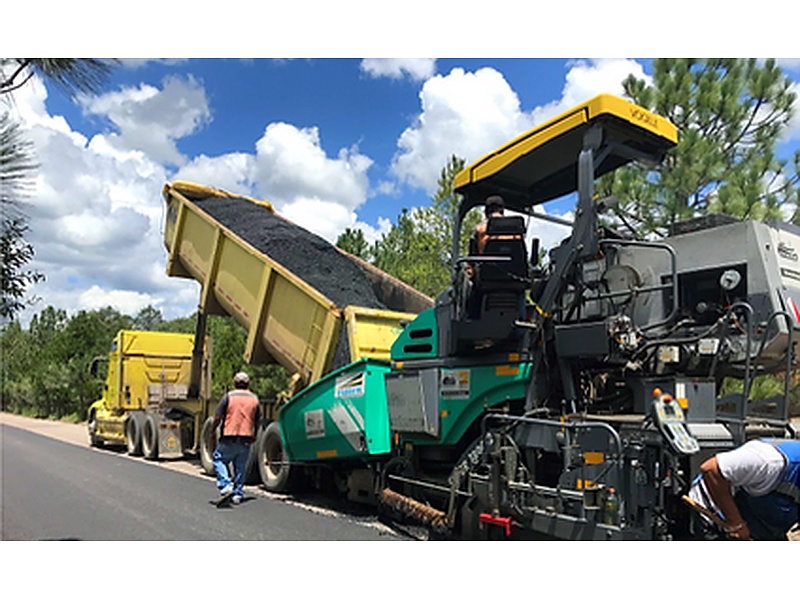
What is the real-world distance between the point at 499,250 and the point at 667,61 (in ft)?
23.1

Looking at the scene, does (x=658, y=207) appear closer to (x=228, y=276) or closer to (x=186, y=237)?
(x=228, y=276)

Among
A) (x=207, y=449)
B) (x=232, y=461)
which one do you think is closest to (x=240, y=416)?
(x=232, y=461)

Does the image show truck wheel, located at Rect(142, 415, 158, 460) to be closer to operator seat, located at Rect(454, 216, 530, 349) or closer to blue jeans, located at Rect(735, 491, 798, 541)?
operator seat, located at Rect(454, 216, 530, 349)

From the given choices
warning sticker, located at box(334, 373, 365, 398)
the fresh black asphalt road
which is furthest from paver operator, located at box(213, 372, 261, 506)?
warning sticker, located at box(334, 373, 365, 398)

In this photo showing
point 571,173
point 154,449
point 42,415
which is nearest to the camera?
point 571,173

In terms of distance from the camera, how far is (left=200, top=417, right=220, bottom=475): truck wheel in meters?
9.62

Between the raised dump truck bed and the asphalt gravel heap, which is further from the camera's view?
the asphalt gravel heap

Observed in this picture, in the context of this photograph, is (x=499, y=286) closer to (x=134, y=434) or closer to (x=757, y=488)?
(x=757, y=488)

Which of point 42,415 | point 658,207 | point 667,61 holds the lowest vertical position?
point 42,415

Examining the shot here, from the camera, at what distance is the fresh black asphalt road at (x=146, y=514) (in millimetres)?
5473

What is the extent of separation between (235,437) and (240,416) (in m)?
0.22

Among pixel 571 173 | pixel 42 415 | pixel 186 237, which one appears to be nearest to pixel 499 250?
pixel 571 173

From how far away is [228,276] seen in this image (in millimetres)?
9297

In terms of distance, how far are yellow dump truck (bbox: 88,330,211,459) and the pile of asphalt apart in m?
2.74
